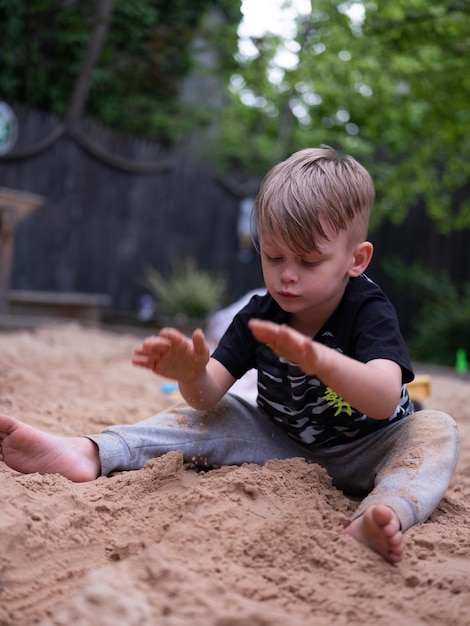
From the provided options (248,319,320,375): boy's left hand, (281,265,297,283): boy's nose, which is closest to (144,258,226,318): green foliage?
(281,265,297,283): boy's nose

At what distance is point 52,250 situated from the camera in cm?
722

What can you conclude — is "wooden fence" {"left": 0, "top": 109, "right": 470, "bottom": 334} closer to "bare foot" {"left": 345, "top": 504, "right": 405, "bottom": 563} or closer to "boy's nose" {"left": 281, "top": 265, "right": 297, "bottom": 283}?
"boy's nose" {"left": 281, "top": 265, "right": 297, "bottom": 283}

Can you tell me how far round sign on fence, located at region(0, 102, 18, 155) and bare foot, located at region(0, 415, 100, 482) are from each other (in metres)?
5.62

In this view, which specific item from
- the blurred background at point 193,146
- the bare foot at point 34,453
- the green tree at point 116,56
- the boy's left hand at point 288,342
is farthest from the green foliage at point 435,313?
the boy's left hand at point 288,342

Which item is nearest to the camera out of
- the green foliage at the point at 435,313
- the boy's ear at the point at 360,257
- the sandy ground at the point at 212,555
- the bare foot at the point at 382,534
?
the sandy ground at the point at 212,555

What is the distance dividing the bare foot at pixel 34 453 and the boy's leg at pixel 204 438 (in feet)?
0.33

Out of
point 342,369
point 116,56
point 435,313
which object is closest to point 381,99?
point 435,313

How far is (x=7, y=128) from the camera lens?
6.75 metres

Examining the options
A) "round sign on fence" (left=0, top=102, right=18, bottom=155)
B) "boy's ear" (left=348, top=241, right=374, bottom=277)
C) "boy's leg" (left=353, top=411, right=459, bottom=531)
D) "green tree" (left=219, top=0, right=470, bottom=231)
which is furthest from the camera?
"round sign on fence" (left=0, top=102, right=18, bottom=155)

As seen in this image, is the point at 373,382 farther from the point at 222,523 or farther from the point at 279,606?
the point at 279,606

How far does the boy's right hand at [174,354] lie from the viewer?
62.9 inches

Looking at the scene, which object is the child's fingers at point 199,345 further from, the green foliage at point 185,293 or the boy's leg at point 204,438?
the green foliage at point 185,293

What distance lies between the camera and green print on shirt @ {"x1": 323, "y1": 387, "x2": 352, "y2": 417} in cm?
174

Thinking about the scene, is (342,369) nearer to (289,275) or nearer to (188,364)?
(289,275)
